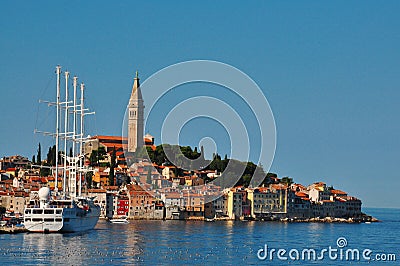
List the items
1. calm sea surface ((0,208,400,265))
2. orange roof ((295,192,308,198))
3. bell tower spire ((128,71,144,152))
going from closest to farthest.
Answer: calm sea surface ((0,208,400,265)) < orange roof ((295,192,308,198)) < bell tower spire ((128,71,144,152))

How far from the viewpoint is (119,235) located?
4269 cm

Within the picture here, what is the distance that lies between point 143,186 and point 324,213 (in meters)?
17.2

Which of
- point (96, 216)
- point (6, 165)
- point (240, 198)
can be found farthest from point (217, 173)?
point (96, 216)

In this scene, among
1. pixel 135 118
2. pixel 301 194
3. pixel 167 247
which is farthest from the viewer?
pixel 135 118

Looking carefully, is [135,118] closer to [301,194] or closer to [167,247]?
[301,194]

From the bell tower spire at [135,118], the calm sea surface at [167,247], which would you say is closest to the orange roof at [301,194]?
the bell tower spire at [135,118]

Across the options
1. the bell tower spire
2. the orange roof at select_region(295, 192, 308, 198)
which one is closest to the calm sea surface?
the orange roof at select_region(295, 192, 308, 198)

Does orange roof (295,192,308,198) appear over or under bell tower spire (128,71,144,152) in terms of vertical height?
under

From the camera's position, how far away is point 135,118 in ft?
289

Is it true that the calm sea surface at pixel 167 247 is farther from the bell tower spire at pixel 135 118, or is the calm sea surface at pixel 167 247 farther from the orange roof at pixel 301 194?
the bell tower spire at pixel 135 118

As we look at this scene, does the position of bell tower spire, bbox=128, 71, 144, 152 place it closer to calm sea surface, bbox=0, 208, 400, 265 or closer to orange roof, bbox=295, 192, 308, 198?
orange roof, bbox=295, 192, 308, 198

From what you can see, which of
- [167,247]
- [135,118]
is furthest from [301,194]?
[167,247]

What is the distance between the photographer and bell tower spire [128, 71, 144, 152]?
86.6 metres

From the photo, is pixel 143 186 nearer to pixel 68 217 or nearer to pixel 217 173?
pixel 217 173
